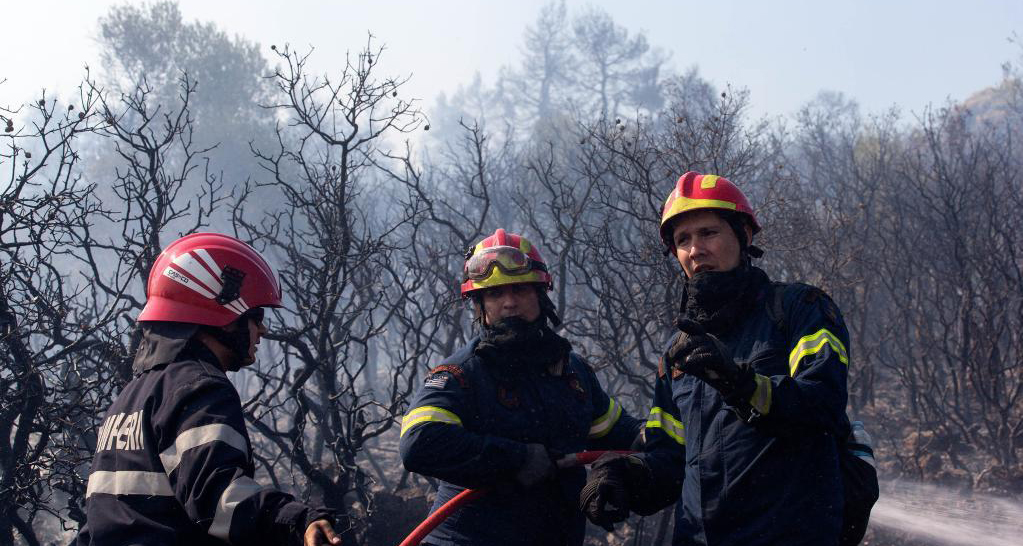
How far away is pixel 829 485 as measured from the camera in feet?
8.07

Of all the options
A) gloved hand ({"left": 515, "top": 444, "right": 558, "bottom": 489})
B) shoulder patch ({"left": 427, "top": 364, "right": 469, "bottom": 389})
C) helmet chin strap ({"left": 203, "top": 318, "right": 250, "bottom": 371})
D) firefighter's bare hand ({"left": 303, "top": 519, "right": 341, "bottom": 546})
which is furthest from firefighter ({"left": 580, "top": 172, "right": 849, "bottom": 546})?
helmet chin strap ({"left": 203, "top": 318, "right": 250, "bottom": 371})

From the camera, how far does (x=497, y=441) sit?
3.10 meters

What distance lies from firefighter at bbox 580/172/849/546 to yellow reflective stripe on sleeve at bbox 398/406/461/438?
2.14ft

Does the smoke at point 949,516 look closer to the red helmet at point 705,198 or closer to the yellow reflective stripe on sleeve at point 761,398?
the red helmet at point 705,198

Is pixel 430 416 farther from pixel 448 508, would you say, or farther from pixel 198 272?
pixel 198 272

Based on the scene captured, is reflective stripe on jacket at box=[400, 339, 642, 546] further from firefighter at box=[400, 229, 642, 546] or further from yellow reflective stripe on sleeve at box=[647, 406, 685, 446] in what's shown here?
yellow reflective stripe on sleeve at box=[647, 406, 685, 446]

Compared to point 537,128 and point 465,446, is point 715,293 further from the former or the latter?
point 537,128

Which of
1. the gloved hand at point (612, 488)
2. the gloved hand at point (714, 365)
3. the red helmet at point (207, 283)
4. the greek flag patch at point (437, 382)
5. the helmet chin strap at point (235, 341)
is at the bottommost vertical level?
the gloved hand at point (612, 488)

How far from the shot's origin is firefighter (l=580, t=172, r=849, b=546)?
2.36 meters

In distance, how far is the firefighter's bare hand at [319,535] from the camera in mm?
2101

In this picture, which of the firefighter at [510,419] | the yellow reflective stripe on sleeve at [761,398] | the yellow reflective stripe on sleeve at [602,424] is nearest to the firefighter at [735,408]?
the yellow reflective stripe on sleeve at [761,398]

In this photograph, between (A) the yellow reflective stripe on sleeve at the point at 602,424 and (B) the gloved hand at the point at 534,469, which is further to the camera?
(A) the yellow reflective stripe on sleeve at the point at 602,424

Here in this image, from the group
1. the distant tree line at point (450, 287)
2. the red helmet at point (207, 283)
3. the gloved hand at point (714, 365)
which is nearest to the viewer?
the gloved hand at point (714, 365)

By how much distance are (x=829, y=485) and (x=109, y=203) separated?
127ft
